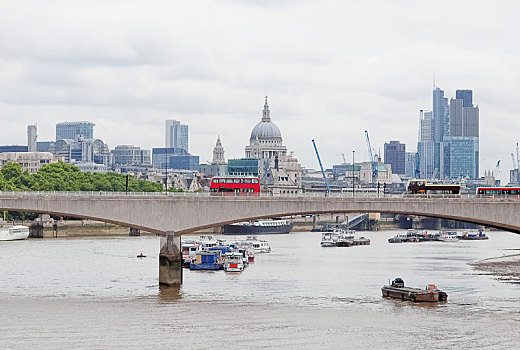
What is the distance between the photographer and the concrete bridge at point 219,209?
82062 mm

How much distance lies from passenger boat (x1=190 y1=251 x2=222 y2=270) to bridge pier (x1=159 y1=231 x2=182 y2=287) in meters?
19.7

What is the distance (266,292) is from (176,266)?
7.28 meters

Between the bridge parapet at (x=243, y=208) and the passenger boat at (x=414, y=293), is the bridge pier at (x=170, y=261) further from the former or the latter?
the passenger boat at (x=414, y=293)

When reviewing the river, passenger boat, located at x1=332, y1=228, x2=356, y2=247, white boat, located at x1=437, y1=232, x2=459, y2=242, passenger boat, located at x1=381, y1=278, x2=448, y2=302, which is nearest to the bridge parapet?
the river

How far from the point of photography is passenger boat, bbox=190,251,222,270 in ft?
338

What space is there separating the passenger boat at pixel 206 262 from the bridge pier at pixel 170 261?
776 inches

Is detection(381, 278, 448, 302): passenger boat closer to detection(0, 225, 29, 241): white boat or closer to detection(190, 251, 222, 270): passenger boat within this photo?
detection(190, 251, 222, 270): passenger boat

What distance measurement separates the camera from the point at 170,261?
A: 270 ft

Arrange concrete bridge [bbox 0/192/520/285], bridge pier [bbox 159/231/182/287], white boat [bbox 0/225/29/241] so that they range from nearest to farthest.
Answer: bridge pier [bbox 159/231/182/287] < concrete bridge [bbox 0/192/520/285] < white boat [bbox 0/225/29/241]

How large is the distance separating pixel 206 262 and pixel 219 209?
21.3 meters

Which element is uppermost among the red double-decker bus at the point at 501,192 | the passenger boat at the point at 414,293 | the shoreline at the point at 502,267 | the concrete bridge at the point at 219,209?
the red double-decker bus at the point at 501,192

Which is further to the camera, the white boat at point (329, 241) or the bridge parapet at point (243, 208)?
the white boat at point (329, 241)

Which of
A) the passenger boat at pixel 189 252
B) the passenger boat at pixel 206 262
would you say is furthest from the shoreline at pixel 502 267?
the passenger boat at pixel 189 252

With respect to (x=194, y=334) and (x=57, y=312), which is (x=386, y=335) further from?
(x=57, y=312)
